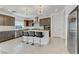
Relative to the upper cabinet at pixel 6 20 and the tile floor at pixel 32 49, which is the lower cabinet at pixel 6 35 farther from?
the tile floor at pixel 32 49

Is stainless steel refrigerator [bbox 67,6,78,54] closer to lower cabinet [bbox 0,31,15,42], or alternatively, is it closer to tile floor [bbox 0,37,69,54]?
tile floor [bbox 0,37,69,54]

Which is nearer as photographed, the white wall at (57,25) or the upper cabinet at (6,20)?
the upper cabinet at (6,20)

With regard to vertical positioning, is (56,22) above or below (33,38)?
above

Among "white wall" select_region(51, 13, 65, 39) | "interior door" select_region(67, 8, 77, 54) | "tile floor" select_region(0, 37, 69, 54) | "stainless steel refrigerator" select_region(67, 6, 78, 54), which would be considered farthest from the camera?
"white wall" select_region(51, 13, 65, 39)

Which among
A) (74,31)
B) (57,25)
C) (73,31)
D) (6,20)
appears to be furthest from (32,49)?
(57,25)

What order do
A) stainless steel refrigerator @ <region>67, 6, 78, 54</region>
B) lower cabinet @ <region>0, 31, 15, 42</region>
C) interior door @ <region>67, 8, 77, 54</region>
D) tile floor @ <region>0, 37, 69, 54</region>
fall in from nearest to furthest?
stainless steel refrigerator @ <region>67, 6, 78, 54</region>, interior door @ <region>67, 8, 77, 54</region>, tile floor @ <region>0, 37, 69, 54</region>, lower cabinet @ <region>0, 31, 15, 42</region>

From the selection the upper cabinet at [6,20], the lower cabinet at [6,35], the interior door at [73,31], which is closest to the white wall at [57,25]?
the lower cabinet at [6,35]

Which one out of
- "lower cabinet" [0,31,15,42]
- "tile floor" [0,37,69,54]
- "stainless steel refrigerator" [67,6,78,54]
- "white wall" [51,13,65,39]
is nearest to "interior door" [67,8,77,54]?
"stainless steel refrigerator" [67,6,78,54]
